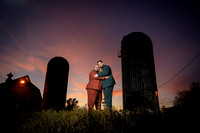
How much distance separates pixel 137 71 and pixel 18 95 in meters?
17.4

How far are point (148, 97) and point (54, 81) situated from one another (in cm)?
584

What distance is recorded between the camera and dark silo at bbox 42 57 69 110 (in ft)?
21.3

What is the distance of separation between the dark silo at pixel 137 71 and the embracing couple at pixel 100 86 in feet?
11.9

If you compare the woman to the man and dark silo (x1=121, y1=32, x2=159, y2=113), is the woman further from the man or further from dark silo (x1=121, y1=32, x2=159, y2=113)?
dark silo (x1=121, y1=32, x2=159, y2=113)

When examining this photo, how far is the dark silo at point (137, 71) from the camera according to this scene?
7298 mm

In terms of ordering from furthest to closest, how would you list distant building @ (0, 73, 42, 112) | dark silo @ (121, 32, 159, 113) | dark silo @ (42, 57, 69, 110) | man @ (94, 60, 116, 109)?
1. distant building @ (0, 73, 42, 112)
2. dark silo @ (121, 32, 159, 113)
3. dark silo @ (42, 57, 69, 110)
4. man @ (94, 60, 116, 109)

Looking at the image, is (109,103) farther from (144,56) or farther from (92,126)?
(144,56)

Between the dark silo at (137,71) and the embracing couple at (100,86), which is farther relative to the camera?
the dark silo at (137,71)

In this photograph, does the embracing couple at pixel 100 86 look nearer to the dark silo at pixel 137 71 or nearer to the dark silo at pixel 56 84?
the dark silo at pixel 56 84

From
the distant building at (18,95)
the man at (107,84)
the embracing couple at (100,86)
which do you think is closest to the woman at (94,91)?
the embracing couple at (100,86)

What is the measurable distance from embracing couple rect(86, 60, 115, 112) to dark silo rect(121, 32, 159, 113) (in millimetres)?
3632

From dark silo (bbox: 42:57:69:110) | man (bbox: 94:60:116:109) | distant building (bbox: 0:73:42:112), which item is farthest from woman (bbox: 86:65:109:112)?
distant building (bbox: 0:73:42:112)

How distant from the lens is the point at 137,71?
7797 millimetres

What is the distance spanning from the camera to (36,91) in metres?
20.6
